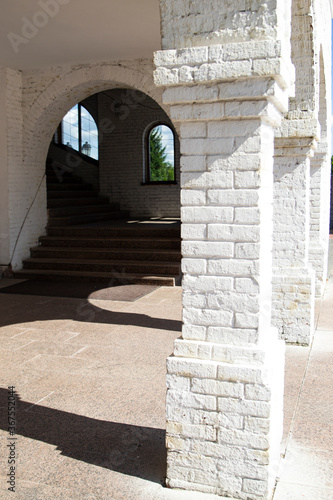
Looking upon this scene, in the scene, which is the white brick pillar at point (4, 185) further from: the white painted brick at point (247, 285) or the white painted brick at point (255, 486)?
the white painted brick at point (255, 486)

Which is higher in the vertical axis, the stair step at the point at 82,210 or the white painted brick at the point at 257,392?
the stair step at the point at 82,210

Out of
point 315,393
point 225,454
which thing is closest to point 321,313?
point 315,393

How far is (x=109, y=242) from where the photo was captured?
947 cm

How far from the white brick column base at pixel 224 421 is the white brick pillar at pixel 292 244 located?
105 inches

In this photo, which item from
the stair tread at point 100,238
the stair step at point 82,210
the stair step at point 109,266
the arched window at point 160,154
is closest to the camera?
the stair step at point 109,266

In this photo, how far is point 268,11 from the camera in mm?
2480

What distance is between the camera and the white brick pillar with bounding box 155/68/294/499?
260cm

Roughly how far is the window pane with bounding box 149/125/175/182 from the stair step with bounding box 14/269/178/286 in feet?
18.6

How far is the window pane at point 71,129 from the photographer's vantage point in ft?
46.1

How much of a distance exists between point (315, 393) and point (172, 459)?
70.0 inches

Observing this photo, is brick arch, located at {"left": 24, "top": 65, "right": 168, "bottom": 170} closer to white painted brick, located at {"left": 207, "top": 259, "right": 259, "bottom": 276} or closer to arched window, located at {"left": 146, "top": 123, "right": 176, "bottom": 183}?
arched window, located at {"left": 146, "top": 123, "right": 176, "bottom": 183}

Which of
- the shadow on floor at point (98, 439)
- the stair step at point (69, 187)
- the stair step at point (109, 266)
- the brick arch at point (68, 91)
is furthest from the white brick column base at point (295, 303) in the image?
the stair step at point (69, 187)

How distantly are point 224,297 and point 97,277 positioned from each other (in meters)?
6.08

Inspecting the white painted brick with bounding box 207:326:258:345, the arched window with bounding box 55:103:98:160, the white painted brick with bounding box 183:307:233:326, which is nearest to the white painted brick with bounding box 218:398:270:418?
the white painted brick with bounding box 207:326:258:345
